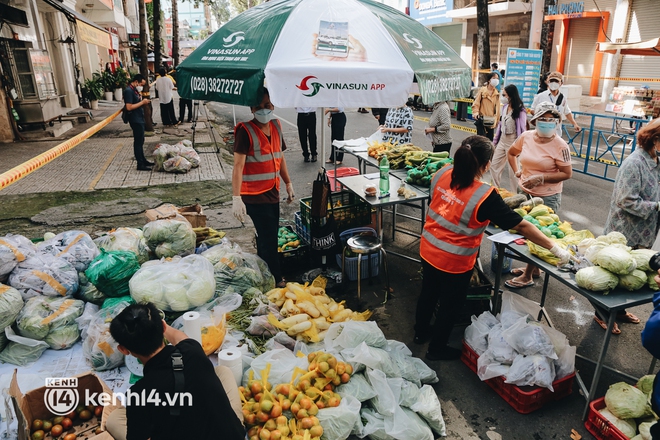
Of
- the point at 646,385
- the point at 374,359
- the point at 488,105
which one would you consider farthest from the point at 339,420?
the point at 488,105

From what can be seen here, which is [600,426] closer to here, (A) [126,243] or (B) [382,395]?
(B) [382,395]

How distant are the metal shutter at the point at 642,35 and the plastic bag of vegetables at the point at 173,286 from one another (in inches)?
740

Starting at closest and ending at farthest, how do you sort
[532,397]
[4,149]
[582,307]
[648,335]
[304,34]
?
[648,335], [532,397], [304,34], [582,307], [4,149]

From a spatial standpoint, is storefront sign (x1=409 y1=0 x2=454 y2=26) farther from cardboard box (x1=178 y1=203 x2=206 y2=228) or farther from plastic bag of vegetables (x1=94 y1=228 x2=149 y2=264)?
plastic bag of vegetables (x1=94 y1=228 x2=149 y2=264)

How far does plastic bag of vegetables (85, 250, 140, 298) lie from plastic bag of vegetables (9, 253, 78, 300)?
18 cm

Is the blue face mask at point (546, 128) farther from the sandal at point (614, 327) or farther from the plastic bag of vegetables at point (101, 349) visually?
the plastic bag of vegetables at point (101, 349)

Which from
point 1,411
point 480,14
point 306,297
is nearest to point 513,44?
point 480,14

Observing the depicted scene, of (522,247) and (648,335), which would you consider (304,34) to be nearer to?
(522,247)

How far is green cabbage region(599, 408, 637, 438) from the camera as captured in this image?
300cm

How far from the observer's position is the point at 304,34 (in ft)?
12.8

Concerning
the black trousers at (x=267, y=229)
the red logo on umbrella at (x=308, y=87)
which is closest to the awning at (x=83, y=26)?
the black trousers at (x=267, y=229)

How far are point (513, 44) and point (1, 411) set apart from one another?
2659cm

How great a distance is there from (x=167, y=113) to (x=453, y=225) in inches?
619

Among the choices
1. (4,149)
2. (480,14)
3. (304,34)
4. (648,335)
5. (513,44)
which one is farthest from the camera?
(513,44)
